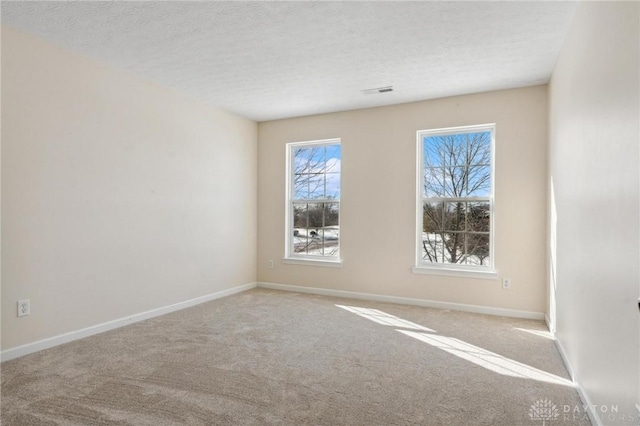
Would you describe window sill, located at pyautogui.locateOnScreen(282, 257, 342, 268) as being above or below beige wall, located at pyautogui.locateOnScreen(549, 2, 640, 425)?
below

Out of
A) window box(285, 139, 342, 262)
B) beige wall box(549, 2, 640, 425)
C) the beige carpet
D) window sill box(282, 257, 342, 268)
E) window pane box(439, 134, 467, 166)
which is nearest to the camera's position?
beige wall box(549, 2, 640, 425)

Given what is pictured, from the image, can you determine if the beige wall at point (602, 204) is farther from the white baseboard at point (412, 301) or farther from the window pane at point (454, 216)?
the window pane at point (454, 216)

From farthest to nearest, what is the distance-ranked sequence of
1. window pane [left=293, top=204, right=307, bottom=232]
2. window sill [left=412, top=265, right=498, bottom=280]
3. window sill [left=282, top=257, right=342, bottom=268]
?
1. window pane [left=293, top=204, right=307, bottom=232]
2. window sill [left=282, top=257, right=342, bottom=268]
3. window sill [left=412, top=265, right=498, bottom=280]

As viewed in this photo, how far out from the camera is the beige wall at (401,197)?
406cm

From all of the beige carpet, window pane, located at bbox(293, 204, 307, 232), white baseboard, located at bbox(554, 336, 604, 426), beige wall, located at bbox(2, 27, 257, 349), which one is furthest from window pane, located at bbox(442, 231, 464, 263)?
beige wall, located at bbox(2, 27, 257, 349)

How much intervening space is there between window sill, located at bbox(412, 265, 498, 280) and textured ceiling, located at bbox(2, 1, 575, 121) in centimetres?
211

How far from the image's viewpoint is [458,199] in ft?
14.8

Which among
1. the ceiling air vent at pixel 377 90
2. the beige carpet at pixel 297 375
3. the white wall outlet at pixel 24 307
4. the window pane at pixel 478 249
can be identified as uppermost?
the ceiling air vent at pixel 377 90

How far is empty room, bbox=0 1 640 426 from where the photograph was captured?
6.86 ft

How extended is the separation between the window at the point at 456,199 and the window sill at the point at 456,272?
3 cm

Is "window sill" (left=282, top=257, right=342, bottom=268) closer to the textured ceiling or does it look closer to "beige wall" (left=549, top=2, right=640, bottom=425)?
the textured ceiling

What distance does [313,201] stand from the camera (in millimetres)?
5445

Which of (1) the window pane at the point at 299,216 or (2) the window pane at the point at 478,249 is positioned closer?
(2) the window pane at the point at 478,249

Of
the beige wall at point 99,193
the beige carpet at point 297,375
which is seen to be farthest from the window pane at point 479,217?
the beige wall at point 99,193
